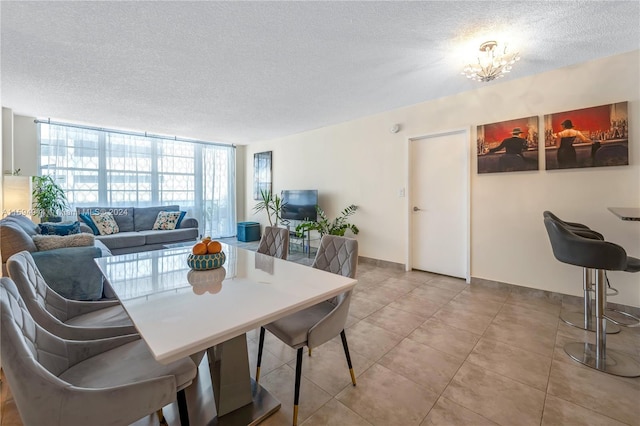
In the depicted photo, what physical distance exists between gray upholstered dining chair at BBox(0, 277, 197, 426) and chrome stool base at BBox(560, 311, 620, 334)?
122 inches

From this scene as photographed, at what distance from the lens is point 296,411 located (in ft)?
4.46

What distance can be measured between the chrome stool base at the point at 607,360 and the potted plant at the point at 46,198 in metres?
6.63

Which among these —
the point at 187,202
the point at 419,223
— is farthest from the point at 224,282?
the point at 187,202

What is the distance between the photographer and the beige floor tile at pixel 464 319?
7.76 ft

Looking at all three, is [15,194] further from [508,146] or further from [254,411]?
[508,146]

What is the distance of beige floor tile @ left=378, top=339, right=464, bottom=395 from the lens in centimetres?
171

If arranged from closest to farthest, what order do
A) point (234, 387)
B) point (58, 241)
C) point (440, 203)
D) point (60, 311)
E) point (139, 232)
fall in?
point (234, 387) → point (60, 311) → point (58, 241) → point (440, 203) → point (139, 232)

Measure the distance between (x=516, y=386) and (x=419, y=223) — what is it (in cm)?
255

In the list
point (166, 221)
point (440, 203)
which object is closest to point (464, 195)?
point (440, 203)

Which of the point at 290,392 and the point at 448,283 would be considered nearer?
the point at 290,392

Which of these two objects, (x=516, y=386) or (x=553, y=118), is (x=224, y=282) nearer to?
(x=516, y=386)

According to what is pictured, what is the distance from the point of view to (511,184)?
3164 mm

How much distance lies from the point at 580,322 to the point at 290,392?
8.73 ft

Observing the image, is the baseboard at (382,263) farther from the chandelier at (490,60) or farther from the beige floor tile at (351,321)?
the chandelier at (490,60)
